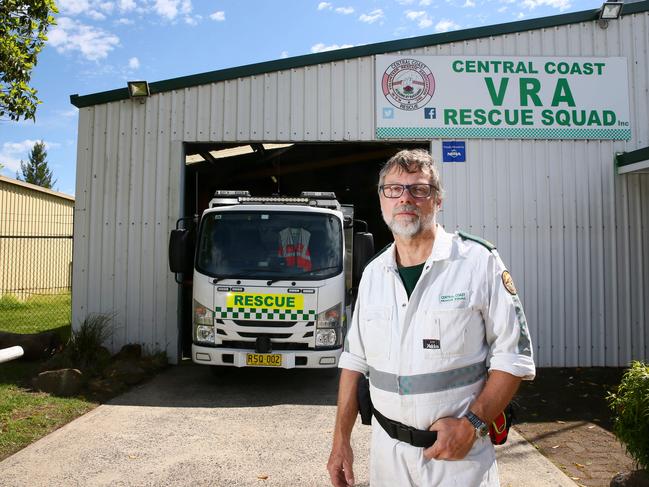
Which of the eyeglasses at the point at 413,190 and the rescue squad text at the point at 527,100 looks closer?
the eyeglasses at the point at 413,190

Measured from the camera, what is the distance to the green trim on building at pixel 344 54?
332 inches

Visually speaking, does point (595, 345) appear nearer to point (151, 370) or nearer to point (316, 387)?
point (316, 387)

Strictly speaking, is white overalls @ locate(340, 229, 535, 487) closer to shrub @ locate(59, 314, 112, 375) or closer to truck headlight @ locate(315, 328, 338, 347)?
truck headlight @ locate(315, 328, 338, 347)

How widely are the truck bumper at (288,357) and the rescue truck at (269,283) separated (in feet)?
0.04

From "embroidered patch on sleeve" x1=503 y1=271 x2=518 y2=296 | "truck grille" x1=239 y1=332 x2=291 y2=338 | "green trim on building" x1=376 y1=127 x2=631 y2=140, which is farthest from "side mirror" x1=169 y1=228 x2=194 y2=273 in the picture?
"embroidered patch on sleeve" x1=503 y1=271 x2=518 y2=296

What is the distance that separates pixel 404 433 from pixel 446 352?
0.34 metres

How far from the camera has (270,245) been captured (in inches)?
258

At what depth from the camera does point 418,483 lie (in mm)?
1897

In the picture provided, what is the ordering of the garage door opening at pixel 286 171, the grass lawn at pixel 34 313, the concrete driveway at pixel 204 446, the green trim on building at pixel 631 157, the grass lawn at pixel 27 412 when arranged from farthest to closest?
the grass lawn at pixel 34 313
the garage door opening at pixel 286 171
the green trim on building at pixel 631 157
the grass lawn at pixel 27 412
the concrete driveway at pixel 204 446

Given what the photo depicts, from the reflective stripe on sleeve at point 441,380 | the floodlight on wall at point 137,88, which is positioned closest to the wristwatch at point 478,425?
the reflective stripe on sleeve at point 441,380

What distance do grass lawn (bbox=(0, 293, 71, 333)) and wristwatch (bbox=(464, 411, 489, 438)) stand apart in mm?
10923

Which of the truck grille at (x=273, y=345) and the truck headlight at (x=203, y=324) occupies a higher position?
the truck headlight at (x=203, y=324)

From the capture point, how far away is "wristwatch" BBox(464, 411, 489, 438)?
5.88 ft

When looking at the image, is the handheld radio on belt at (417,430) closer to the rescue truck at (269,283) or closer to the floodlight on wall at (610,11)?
the rescue truck at (269,283)
